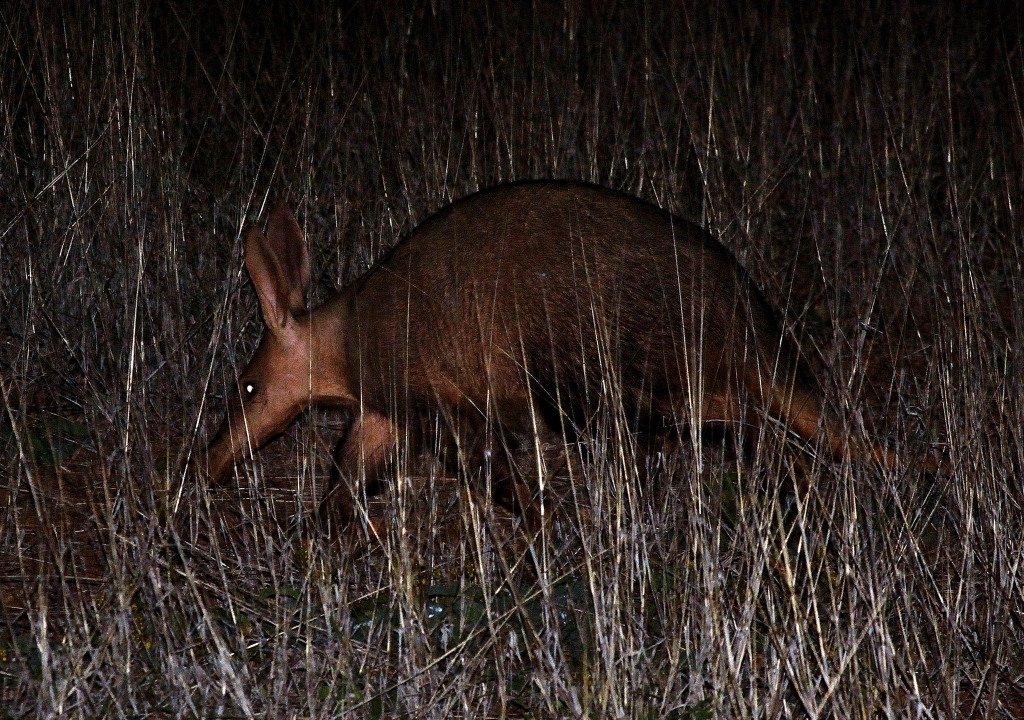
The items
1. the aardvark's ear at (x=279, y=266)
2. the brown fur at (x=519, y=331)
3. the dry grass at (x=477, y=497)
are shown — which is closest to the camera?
the dry grass at (x=477, y=497)

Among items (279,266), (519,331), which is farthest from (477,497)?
(279,266)

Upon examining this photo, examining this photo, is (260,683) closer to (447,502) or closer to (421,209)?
(447,502)

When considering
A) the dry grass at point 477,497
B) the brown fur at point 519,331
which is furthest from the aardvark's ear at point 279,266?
the dry grass at point 477,497

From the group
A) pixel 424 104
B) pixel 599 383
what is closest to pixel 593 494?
pixel 599 383

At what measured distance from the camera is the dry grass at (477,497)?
2859mm

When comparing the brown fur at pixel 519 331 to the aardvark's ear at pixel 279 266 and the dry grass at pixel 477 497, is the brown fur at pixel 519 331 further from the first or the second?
the dry grass at pixel 477 497

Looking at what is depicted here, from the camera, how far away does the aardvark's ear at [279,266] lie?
13.8 feet

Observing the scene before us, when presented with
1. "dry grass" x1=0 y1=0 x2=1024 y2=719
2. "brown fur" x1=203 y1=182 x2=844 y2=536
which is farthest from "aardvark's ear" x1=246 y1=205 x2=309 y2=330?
"dry grass" x1=0 y1=0 x2=1024 y2=719

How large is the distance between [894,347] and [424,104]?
8.73 feet

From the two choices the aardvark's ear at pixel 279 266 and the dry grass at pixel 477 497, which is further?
the aardvark's ear at pixel 279 266

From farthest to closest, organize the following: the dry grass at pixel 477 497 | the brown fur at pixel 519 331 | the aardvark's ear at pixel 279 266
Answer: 1. the aardvark's ear at pixel 279 266
2. the brown fur at pixel 519 331
3. the dry grass at pixel 477 497

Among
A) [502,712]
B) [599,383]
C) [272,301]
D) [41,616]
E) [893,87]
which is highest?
[893,87]

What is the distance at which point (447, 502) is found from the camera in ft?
13.7

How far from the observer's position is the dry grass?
9.38 ft
